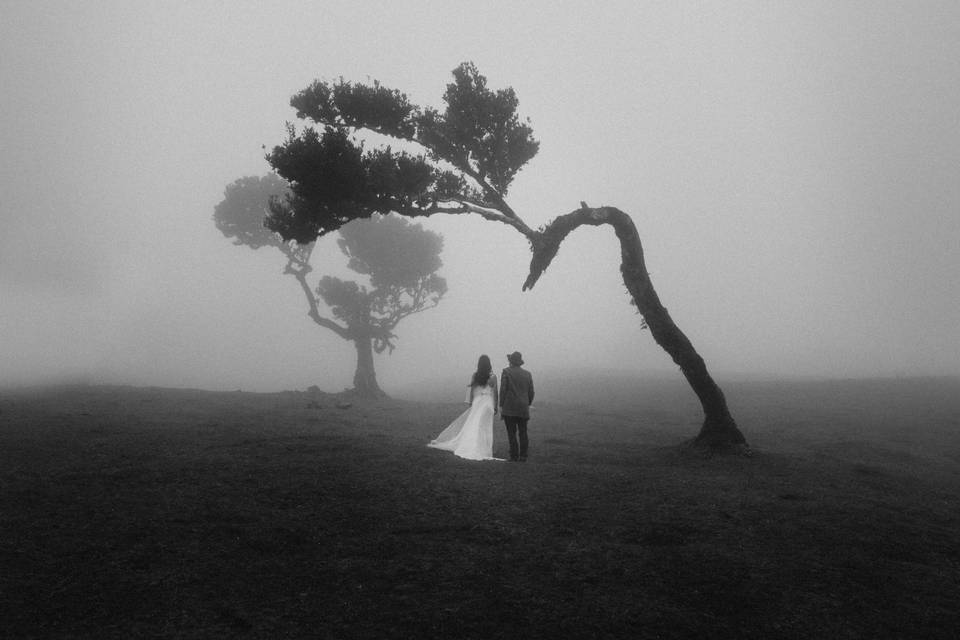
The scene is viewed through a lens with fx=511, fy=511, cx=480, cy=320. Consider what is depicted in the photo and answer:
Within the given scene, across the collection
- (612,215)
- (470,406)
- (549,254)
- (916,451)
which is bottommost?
(916,451)

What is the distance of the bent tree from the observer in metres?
17.3

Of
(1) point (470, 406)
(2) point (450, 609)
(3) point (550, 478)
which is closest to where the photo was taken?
(2) point (450, 609)

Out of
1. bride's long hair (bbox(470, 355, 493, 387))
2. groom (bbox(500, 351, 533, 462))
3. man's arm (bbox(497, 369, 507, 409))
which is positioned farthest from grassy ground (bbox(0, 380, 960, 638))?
bride's long hair (bbox(470, 355, 493, 387))

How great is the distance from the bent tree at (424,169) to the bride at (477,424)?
4.05m

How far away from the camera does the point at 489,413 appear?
15.9 meters

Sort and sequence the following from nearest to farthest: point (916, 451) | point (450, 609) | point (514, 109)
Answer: point (450, 609)
point (916, 451)
point (514, 109)

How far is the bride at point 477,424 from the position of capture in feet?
48.9

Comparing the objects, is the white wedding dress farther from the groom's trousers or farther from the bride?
the groom's trousers

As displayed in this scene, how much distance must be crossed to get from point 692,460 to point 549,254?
8.08 m

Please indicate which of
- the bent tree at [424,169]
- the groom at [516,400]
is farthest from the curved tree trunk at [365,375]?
the groom at [516,400]

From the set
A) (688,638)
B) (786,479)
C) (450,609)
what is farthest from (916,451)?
(450,609)

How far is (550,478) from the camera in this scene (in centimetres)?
1141

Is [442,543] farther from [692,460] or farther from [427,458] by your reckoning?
[692,460]

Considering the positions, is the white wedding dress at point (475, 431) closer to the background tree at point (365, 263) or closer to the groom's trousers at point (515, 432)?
the groom's trousers at point (515, 432)
